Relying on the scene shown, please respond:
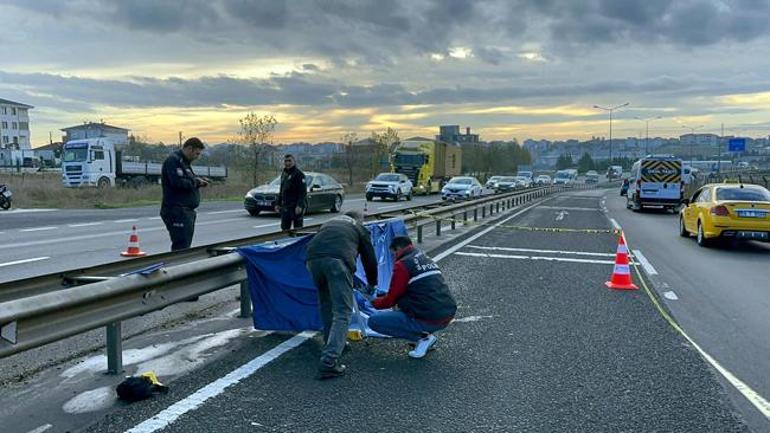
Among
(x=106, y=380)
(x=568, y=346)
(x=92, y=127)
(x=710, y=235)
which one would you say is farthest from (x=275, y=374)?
(x=92, y=127)

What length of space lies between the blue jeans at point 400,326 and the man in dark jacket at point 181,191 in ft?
A: 10.8

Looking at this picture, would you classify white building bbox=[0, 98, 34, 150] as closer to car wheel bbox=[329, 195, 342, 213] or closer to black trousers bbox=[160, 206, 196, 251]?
car wheel bbox=[329, 195, 342, 213]

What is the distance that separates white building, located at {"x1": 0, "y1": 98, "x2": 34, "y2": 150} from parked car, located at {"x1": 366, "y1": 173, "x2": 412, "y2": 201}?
104 m

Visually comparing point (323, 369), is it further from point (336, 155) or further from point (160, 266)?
point (336, 155)

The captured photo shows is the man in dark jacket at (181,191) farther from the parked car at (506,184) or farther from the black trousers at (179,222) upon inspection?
the parked car at (506,184)

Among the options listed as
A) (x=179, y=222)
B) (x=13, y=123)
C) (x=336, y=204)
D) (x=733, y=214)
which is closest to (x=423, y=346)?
(x=179, y=222)

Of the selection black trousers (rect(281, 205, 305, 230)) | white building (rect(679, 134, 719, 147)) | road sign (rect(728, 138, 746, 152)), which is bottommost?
black trousers (rect(281, 205, 305, 230))

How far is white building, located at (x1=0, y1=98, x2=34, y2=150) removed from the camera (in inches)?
4724

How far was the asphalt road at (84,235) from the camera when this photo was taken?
11.6 m

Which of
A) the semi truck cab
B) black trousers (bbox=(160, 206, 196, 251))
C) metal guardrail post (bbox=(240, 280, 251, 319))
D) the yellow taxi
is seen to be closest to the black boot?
metal guardrail post (bbox=(240, 280, 251, 319))

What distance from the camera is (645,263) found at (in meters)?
12.2

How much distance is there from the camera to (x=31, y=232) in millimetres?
17375

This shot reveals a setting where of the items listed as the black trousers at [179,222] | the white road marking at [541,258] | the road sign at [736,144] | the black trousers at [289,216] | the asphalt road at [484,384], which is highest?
the road sign at [736,144]

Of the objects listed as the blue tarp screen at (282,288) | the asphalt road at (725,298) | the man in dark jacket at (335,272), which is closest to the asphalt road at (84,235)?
the blue tarp screen at (282,288)
